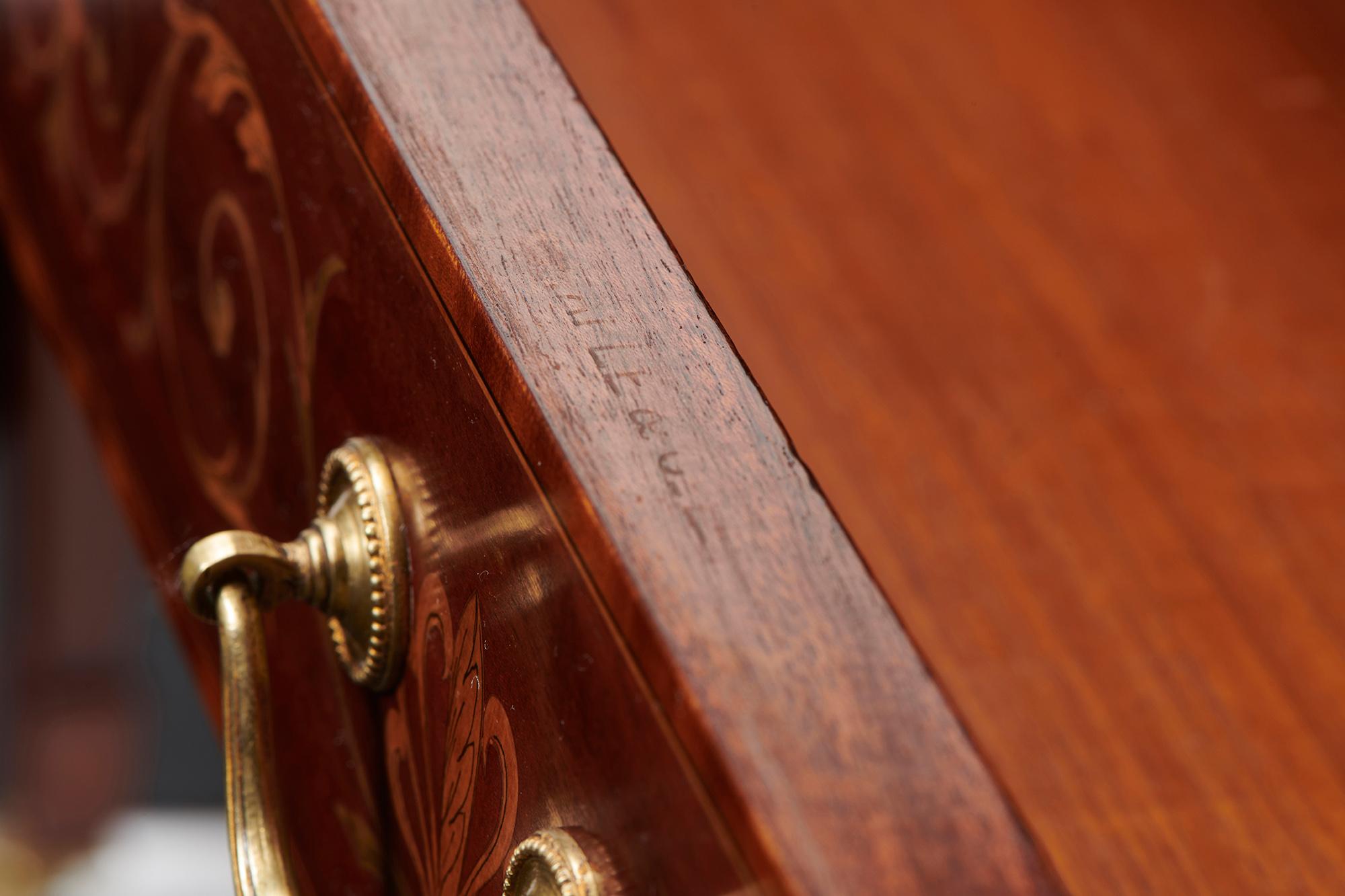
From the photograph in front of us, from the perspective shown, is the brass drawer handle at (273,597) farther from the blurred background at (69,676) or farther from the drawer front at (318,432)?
the blurred background at (69,676)

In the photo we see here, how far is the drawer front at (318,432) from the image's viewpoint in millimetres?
274

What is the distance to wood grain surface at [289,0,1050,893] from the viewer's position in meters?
0.22

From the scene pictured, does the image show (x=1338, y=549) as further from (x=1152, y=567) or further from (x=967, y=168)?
(x=967, y=168)

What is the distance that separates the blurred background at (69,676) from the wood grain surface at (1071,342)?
0.94 m

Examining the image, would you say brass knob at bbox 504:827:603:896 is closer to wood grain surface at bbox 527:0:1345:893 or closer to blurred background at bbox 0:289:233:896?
wood grain surface at bbox 527:0:1345:893

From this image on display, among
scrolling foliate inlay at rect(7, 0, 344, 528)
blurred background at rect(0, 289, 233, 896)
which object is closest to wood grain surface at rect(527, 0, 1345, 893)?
scrolling foliate inlay at rect(7, 0, 344, 528)

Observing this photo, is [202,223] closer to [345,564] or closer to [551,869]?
[345,564]

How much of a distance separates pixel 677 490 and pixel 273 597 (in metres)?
0.15

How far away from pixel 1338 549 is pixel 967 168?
10.2 inches

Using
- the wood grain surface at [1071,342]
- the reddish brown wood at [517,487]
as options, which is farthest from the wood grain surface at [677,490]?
the wood grain surface at [1071,342]

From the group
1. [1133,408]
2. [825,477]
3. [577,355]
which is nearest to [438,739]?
[577,355]

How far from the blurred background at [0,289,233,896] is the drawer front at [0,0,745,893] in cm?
83

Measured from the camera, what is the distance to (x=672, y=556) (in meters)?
0.25

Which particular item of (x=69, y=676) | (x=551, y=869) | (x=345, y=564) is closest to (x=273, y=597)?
(x=345, y=564)
